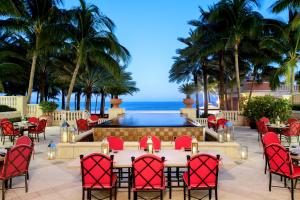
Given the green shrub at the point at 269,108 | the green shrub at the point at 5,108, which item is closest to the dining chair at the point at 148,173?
the green shrub at the point at 269,108

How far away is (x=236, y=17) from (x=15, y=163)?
1820 centimetres

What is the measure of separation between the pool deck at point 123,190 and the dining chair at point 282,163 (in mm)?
423

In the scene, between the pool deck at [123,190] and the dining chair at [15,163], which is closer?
the dining chair at [15,163]

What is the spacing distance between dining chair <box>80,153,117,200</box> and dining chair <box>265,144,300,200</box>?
9.84ft

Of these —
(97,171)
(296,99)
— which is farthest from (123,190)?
(296,99)

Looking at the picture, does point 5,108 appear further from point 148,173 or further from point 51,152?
point 148,173

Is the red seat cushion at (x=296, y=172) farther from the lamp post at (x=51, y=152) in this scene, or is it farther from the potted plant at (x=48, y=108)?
the potted plant at (x=48, y=108)

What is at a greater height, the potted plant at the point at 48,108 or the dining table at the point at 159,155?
the potted plant at the point at 48,108

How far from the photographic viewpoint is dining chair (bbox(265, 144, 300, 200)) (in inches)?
221

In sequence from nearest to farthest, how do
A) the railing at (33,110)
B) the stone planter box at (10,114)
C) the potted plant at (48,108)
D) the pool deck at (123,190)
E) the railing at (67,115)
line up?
1. the pool deck at (123,190)
2. the stone planter box at (10,114)
3. the potted plant at (48,108)
4. the railing at (67,115)
5. the railing at (33,110)

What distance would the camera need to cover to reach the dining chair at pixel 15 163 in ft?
18.5

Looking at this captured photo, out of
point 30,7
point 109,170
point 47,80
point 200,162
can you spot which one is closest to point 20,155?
point 109,170

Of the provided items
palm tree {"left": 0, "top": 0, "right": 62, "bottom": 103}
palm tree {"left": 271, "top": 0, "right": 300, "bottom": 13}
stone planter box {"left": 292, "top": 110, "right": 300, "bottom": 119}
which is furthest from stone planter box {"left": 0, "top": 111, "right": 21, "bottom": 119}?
palm tree {"left": 271, "top": 0, "right": 300, "bottom": 13}

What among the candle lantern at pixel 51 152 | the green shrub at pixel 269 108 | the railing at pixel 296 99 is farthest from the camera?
the railing at pixel 296 99
